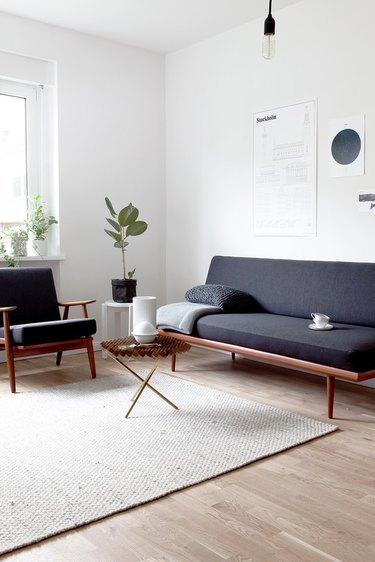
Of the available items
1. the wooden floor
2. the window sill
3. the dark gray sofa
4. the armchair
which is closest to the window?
the window sill

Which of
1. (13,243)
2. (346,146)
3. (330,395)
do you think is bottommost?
(330,395)

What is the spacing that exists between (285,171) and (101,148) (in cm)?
170

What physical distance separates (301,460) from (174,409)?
36.8 inches

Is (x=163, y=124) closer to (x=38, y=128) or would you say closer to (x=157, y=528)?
(x=38, y=128)

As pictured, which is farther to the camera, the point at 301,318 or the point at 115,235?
the point at 115,235

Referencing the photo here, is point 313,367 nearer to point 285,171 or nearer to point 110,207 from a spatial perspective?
point 285,171

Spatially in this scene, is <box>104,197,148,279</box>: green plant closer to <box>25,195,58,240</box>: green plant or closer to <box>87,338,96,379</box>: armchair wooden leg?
<box>25,195,58,240</box>: green plant

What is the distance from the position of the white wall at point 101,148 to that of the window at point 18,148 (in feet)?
0.74

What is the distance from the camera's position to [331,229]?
4215 millimetres

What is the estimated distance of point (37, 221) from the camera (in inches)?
192

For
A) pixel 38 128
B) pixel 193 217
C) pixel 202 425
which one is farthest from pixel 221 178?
pixel 202 425

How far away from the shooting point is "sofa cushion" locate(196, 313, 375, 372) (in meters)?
3.17

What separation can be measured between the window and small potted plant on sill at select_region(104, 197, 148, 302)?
0.70m


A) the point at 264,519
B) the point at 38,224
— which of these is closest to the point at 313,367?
the point at 264,519
